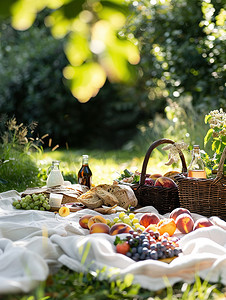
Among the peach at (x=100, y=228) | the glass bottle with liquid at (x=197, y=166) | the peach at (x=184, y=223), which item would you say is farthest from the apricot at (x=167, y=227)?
the glass bottle with liquid at (x=197, y=166)

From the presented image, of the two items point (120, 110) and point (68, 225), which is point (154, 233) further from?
point (120, 110)

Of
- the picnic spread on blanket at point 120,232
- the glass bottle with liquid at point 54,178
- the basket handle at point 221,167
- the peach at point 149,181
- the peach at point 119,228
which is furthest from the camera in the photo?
the glass bottle with liquid at point 54,178

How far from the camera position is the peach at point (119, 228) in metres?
2.85

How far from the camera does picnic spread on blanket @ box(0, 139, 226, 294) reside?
7.41 ft

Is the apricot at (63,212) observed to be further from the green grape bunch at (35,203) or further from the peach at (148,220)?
the peach at (148,220)

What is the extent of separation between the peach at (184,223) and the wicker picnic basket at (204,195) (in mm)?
327

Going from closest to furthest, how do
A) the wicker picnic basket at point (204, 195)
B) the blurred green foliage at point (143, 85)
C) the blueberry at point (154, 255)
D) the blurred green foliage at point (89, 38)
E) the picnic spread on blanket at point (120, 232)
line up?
1. the blurred green foliage at point (89, 38)
2. the picnic spread on blanket at point (120, 232)
3. the blueberry at point (154, 255)
4. the wicker picnic basket at point (204, 195)
5. the blurred green foliage at point (143, 85)

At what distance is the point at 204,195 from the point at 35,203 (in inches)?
52.5

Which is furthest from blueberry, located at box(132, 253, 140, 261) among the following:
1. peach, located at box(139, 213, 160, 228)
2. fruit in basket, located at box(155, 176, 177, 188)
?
fruit in basket, located at box(155, 176, 177, 188)

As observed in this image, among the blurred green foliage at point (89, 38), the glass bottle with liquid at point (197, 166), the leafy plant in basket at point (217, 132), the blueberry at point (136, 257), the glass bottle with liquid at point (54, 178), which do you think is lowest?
the glass bottle with liquid at point (54, 178)

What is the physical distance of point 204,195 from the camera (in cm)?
333

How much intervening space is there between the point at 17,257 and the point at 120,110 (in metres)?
8.30

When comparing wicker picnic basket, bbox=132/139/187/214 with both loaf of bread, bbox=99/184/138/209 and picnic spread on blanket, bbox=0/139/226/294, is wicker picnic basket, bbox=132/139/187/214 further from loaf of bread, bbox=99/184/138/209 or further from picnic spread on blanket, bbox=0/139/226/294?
loaf of bread, bbox=99/184/138/209

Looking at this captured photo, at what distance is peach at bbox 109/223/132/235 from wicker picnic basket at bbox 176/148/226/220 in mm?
689
